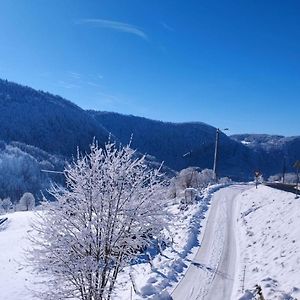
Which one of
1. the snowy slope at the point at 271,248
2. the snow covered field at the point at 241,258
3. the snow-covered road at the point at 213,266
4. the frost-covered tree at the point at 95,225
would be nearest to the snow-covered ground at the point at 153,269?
the snow covered field at the point at 241,258

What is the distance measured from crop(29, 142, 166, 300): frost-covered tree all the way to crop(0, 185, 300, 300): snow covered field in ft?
5.41

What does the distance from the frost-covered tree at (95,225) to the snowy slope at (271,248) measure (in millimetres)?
5798

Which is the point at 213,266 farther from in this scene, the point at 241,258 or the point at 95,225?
the point at 95,225

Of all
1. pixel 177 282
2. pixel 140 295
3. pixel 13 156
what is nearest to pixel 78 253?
pixel 140 295

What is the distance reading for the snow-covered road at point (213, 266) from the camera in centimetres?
2031

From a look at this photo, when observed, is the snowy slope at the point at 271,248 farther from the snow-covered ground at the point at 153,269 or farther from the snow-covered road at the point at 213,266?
the snow-covered ground at the point at 153,269

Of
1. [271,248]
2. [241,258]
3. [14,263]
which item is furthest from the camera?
[14,263]

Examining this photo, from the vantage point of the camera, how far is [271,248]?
82.3 feet

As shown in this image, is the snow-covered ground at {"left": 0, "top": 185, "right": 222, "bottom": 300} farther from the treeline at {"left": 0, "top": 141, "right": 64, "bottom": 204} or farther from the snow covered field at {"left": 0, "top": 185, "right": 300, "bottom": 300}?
the treeline at {"left": 0, "top": 141, "right": 64, "bottom": 204}

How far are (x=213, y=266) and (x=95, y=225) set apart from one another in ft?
35.4

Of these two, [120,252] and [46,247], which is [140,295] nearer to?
[120,252]

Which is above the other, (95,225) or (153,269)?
(95,225)

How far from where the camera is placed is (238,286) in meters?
20.6

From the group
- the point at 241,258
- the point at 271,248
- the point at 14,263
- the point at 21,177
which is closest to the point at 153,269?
the point at 241,258
